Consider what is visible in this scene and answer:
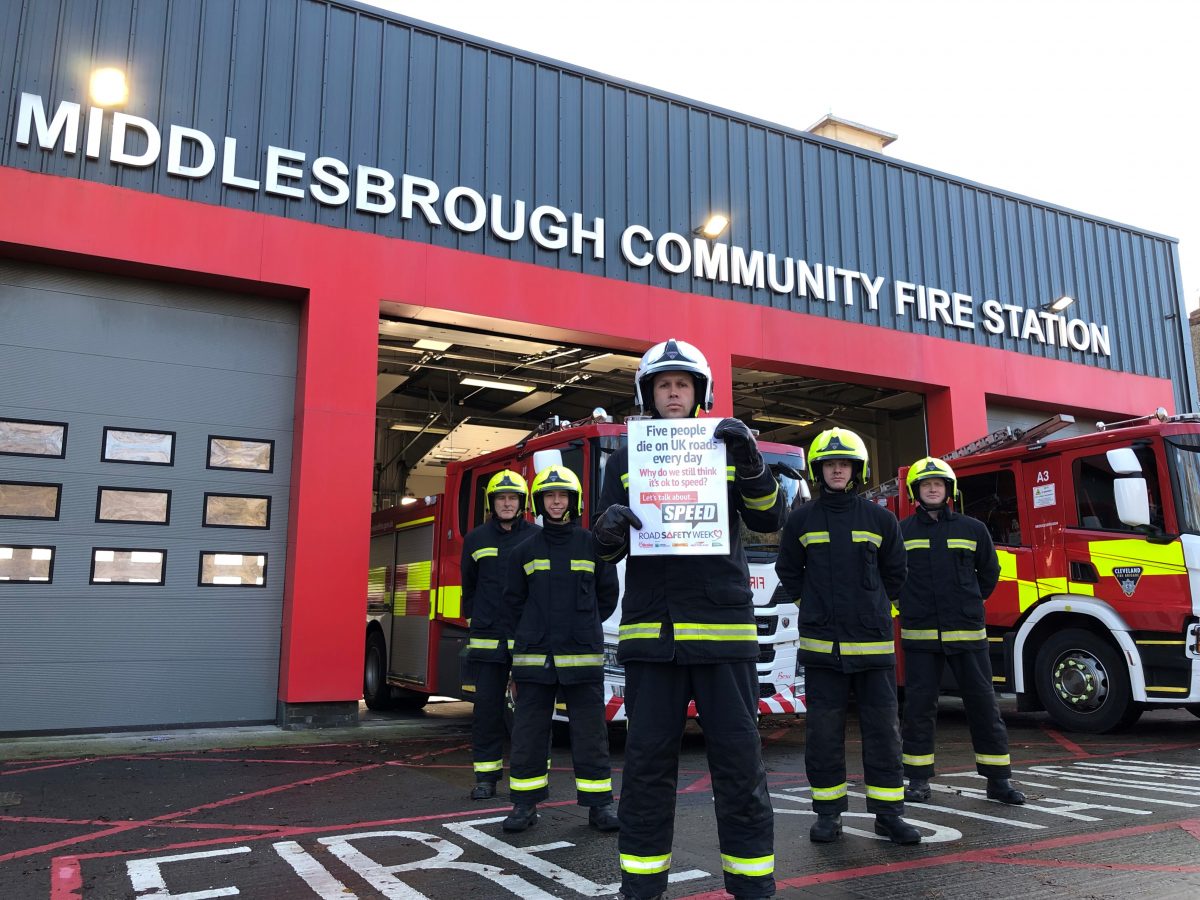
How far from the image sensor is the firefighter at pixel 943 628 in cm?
545

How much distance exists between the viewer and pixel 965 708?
564 cm

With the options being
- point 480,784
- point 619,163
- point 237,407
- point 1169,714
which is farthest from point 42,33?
point 1169,714

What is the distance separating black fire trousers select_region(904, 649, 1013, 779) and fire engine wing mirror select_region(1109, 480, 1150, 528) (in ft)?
10.9

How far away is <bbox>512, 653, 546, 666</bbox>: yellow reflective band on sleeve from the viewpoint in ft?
17.2

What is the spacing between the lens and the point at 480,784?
5973 millimetres

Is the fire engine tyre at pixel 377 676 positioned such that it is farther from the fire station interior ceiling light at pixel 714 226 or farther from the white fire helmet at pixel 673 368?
the white fire helmet at pixel 673 368

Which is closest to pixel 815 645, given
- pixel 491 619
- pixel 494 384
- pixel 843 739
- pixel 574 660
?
pixel 843 739

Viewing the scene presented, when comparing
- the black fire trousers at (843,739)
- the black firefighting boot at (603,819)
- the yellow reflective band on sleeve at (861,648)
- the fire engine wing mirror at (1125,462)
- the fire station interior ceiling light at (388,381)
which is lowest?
the black firefighting boot at (603,819)

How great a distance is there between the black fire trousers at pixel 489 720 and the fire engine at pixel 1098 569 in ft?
18.2

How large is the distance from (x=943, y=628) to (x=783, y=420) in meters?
13.8

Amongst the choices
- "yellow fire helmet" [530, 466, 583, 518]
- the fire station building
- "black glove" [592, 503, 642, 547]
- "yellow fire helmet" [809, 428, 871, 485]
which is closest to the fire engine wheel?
the fire station building

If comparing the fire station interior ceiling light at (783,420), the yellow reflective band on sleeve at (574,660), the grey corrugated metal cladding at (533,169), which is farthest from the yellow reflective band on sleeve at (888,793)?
the fire station interior ceiling light at (783,420)

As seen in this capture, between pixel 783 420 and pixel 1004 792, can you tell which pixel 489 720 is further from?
pixel 783 420

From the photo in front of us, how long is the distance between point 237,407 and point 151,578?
6.42 ft
